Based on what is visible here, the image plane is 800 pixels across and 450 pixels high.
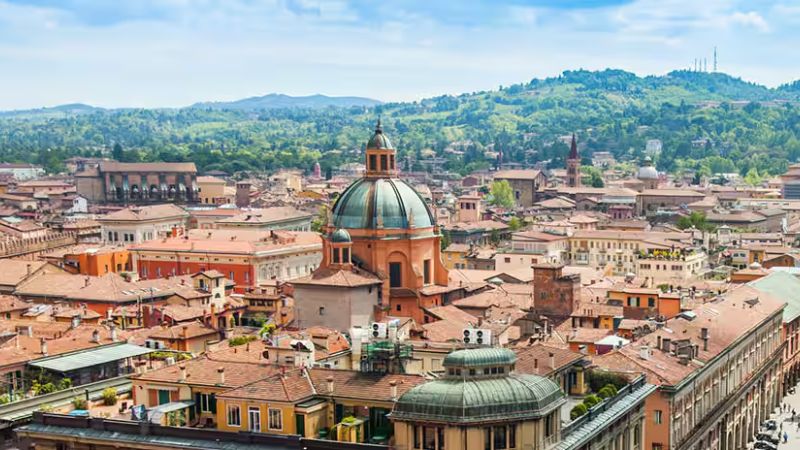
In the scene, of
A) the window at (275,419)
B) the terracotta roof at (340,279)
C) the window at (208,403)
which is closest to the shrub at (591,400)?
the window at (275,419)

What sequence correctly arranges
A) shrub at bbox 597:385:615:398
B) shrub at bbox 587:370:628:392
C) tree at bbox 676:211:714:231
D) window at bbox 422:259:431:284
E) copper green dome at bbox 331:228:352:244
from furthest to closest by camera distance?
tree at bbox 676:211:714:231 → window at bbox 422:259:431:284 → copper green dome at bbox 331:228:352:244 → shrub at bbox 587:370:628:392 → shrub at bbox 597:385:615:398

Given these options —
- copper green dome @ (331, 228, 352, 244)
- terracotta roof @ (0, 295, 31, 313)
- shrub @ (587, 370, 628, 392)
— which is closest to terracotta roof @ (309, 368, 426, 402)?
shrub @ (587, 370, 628, 392)

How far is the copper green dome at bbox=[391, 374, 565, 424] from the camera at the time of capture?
1368 inches

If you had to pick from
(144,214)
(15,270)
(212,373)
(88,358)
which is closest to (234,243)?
(15,270)

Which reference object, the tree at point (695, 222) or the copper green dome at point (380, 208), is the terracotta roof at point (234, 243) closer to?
the copper green dome at point (380, 208)

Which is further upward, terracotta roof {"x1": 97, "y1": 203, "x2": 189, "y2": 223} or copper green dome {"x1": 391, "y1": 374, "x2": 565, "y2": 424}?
copper green dome {"x1": 391, "y1": 374, "x2": 565, "y2": 424}

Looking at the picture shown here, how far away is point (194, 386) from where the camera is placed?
4281 cm

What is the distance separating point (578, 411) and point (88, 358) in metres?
19.9

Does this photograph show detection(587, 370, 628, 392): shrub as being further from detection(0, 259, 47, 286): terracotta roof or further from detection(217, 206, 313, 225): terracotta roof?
detection(217, 206, 313, 225): terracotta roof

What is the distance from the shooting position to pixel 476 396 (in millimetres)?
35094

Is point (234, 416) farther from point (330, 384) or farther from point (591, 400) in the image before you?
point (591, 400)

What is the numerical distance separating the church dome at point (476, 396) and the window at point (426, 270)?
41.4 metres

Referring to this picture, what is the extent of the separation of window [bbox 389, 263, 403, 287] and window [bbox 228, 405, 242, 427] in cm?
3676

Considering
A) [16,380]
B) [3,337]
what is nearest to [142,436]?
[16,380]
